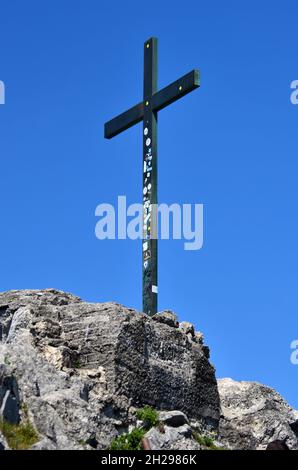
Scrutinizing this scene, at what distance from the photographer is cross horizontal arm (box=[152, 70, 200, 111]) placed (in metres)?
26.0

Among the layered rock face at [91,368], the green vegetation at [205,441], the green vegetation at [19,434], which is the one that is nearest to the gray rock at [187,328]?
the layered rock face at [91,368]

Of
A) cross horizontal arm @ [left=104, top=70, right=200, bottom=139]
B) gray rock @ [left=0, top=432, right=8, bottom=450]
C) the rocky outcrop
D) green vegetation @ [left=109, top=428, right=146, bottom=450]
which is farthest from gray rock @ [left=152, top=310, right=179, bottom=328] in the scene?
gray rock @ [left=0, top=432, right=8, bottom=450]

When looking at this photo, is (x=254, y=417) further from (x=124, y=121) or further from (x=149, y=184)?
(x=124, y=121)

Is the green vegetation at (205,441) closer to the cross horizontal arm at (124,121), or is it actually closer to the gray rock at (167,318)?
the gray rock at (167,318)

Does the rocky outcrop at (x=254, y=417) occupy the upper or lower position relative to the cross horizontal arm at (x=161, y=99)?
lower

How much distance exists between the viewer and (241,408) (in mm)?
24953

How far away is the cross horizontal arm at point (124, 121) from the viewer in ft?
90.0

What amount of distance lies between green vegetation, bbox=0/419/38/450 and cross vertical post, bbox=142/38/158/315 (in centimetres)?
680

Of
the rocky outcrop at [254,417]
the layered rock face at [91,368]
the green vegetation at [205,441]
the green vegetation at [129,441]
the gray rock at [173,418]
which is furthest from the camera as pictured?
the rocky outcrop at [254,417]

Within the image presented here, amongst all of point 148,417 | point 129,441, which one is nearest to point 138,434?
point 129,441

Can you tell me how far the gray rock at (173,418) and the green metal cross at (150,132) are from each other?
14.2 ft

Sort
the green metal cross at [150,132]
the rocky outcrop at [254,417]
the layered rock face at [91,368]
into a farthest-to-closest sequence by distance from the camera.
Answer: the green metal cross at [150,132] < the rocky outcrop at [254,417] < the layered rock face at [91,368]
